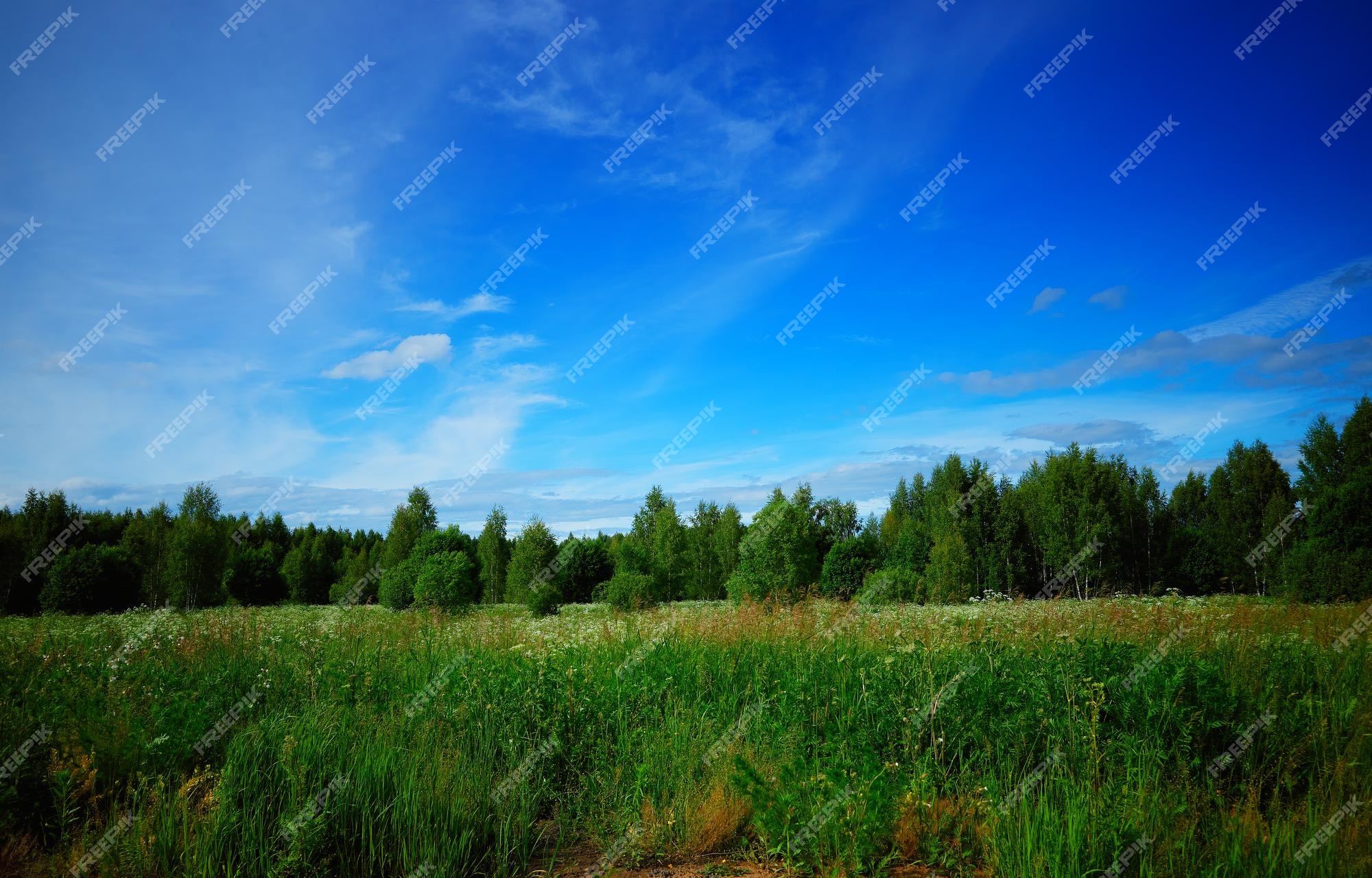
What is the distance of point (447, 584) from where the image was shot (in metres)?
20.1

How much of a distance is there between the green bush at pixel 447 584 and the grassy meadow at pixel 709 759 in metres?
12.4

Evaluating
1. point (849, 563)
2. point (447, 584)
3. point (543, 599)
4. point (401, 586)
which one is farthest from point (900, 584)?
point (401, 586)

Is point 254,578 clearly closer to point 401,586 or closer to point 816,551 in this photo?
point 401,586

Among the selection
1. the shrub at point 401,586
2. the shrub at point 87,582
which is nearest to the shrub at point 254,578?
the shrub at point 87,582

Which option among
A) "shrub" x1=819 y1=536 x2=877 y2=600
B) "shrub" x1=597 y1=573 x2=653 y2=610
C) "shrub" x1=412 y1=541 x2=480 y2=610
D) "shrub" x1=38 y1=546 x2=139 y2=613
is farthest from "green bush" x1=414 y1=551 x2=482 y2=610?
"shrub" x1=819 y1=536 x2=877 y2=600

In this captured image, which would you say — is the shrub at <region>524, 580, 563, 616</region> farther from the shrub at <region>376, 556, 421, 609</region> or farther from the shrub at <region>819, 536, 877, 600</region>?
the shrub at <region>819, 536, 877, 600</region>

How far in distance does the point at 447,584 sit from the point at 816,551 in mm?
15912

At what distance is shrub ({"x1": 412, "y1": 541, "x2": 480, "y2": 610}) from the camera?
20016 mm

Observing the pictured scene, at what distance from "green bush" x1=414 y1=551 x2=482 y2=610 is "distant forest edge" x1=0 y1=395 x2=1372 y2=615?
0.06 meters

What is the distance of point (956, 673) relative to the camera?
5.79m

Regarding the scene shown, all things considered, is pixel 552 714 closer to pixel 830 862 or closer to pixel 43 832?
pixel 830 862

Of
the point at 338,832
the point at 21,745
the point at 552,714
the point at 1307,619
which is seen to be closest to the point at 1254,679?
the point at 1307,619

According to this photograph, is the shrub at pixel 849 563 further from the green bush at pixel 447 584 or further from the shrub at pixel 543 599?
the green bush at pixel 447 584

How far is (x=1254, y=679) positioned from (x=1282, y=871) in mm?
3732
